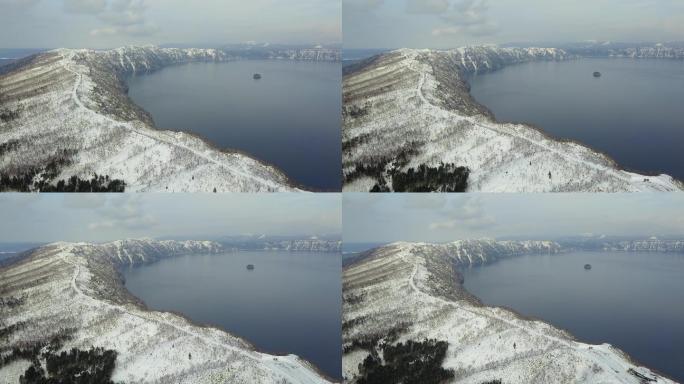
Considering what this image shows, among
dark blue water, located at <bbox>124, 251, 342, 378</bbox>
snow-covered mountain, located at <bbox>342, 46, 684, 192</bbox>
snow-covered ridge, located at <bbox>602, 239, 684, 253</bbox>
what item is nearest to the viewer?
snow-covered ridge, located at <bbox>602, 239, 684, 253</bbox>

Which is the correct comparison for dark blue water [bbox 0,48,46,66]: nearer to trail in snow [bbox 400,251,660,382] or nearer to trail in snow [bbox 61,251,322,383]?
trail in snow [bbox 61,251,322,383]

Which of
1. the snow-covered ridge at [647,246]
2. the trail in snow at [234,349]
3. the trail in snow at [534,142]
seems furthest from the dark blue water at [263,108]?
the snow-covered ridge at [647,246]

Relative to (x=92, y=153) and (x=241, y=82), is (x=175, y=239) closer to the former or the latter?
(x=92, y=153)

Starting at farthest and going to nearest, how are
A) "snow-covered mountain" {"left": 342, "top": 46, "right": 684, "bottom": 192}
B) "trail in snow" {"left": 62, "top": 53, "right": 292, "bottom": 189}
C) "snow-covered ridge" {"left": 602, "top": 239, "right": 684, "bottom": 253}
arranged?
"trail in snow" {"left": 62, "top": 53, "right": 292, "bottom": 189} < "snow-covered mountain" {"left": 342, "top": 46, "right": 684, "bottom": 192} < "snow-covered ridge" {"left": 602, "top": 239, "right": 684, "bottom": 253}

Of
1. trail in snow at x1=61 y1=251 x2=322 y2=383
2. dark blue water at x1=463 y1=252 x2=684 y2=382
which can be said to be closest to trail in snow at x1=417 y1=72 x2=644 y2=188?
dark blue water at x1=463 y1=252 x2=684 y2=382

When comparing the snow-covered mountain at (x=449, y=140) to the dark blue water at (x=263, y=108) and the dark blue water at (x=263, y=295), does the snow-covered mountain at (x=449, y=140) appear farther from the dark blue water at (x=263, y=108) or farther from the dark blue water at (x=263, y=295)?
the dark blue water at (x=263, y=295)

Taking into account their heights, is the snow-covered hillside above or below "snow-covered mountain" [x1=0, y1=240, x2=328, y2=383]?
above

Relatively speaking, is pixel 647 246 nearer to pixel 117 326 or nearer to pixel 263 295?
pixel 263 295
